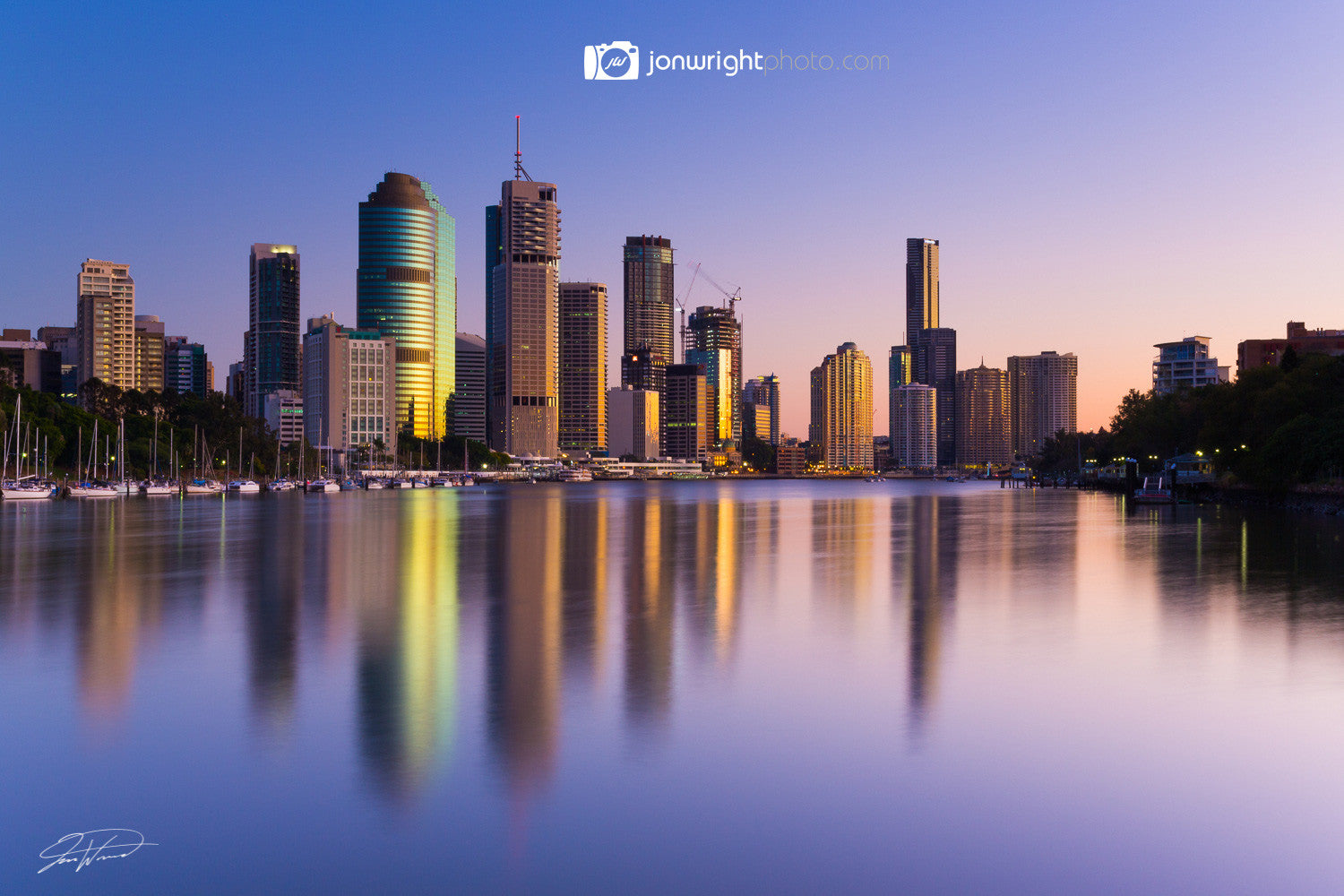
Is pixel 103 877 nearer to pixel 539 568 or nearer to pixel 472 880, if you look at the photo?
pixel 472 880

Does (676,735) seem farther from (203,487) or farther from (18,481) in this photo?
(203,487)

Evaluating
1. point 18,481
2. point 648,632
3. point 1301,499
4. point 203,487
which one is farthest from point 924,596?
point 203,487

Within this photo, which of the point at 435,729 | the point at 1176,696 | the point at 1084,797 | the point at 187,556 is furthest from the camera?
A: the point at 187,556

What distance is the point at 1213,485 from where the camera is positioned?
114 meters

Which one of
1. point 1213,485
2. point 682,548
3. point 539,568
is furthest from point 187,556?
point 1213,485

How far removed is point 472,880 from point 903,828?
13.5ft

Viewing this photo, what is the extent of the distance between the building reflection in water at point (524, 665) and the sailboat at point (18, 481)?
86.5 metres

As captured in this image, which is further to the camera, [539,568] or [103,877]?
[539,568]

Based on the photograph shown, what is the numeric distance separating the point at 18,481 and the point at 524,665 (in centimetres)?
11337

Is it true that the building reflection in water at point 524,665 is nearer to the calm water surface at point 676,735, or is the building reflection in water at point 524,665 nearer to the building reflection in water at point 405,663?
the calm water surface at point 676,735

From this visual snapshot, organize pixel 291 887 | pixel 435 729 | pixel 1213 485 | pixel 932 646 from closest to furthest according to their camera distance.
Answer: pixel 291 887 < pixel 435 729 < pixel 932 646 < pixel 1213 485
